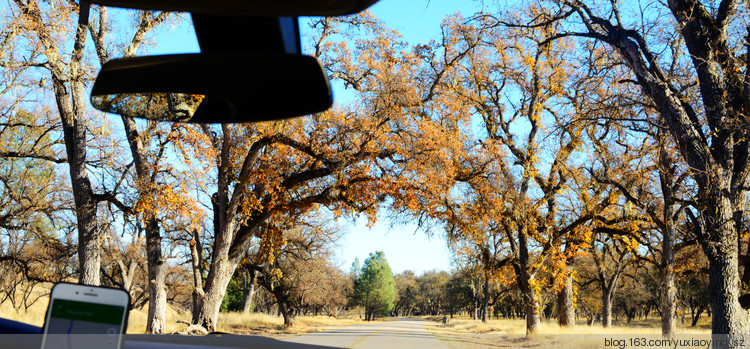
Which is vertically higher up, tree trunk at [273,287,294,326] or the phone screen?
the phone screen

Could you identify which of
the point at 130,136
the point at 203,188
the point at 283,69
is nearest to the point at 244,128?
the point at 203,188

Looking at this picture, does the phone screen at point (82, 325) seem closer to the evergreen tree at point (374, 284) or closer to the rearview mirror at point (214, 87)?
the rearview mirror at point (214, 87)

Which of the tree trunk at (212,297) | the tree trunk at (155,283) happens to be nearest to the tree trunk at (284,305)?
the tree trunk at (212,297)

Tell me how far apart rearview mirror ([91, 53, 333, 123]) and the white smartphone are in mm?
443

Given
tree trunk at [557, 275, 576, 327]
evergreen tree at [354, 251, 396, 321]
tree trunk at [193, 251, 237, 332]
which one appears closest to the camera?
tree trunk at [193, 251, 237, 332]

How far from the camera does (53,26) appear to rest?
40.5 ft

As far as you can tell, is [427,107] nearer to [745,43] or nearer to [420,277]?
[745,43]

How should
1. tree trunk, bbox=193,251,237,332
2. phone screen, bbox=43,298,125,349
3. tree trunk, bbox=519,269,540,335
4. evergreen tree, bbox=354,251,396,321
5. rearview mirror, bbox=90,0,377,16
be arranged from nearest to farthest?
rearview mirror, bbox=90,0,377,16, phone screen, bbox=43,298,125,349, tree trunk, bbox=193,251,237,332, tree trunk, bbox=519,269,540,335, evergreen tree, bbox=354,251,396,321

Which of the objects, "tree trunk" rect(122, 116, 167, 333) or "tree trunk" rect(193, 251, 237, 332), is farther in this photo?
"tree trunk" rect(193, 251, 237, 332)

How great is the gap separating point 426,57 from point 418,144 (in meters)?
3.24

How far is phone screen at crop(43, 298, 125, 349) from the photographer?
4.17 feet

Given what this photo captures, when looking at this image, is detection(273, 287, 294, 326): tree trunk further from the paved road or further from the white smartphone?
the white smartphone

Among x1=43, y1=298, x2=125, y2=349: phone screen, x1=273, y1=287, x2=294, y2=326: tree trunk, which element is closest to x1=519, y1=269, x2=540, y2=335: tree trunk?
x1=273, y1=287, x2=294, y2=326: tree trunk

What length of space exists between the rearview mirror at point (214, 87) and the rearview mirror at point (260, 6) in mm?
178
